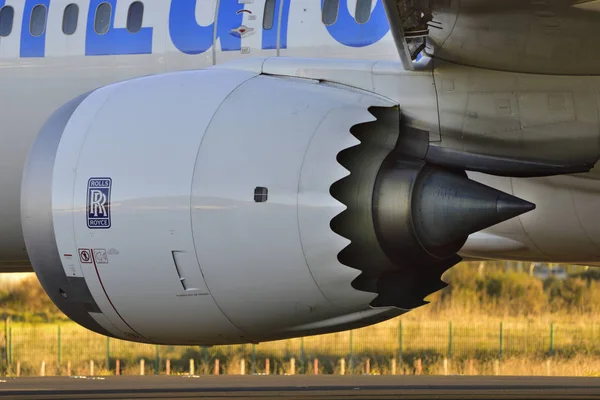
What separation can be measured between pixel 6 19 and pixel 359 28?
11.6 feet

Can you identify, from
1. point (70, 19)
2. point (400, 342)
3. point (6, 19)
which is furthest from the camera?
point (400, 342)

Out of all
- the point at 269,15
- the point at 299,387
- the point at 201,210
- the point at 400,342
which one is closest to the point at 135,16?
the point at 269,15

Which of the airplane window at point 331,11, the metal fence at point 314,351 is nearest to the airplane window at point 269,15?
the airplane window at point 331,11

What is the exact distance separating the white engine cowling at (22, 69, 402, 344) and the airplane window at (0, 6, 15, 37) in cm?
290

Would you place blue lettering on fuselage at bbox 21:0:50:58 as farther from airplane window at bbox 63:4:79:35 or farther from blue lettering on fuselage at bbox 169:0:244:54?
blue lettering on fuselage at bbox 169:0:244:54

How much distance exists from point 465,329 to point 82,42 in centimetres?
1961

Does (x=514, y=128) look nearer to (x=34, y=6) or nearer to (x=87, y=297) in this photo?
(x=87, y=297)

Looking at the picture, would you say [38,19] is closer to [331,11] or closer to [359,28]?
[331,11]

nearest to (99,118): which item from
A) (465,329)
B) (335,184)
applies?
(335,184)

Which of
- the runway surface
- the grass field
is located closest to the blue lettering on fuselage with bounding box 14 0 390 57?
the runway surface

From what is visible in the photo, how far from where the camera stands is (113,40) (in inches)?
427

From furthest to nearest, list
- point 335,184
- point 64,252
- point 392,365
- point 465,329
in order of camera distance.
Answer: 1. point 465,329
2. point 392,365
3. point 64,252
4. point 335,184

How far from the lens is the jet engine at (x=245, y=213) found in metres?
7.96

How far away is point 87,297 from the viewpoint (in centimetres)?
856
